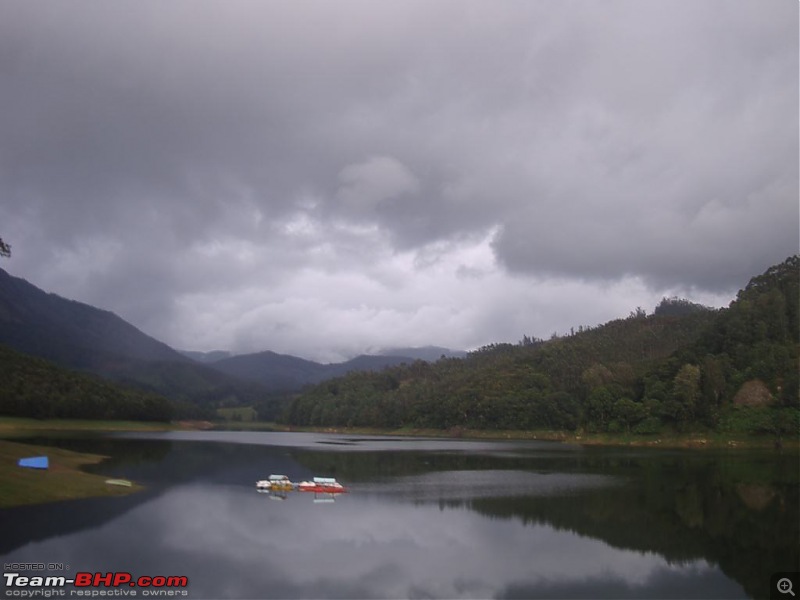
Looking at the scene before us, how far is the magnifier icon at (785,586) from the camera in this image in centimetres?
2627

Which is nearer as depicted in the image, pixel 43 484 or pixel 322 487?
pixel 43 484

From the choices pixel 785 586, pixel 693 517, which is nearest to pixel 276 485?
pixel 693 517

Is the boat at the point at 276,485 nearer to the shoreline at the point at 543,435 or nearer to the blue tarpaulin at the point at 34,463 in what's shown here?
→ the blue tarpaulin at the point at 34,463

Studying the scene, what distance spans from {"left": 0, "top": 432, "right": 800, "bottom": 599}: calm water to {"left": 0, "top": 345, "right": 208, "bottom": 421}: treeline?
2822 inches

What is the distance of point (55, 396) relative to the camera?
130750 millimetres

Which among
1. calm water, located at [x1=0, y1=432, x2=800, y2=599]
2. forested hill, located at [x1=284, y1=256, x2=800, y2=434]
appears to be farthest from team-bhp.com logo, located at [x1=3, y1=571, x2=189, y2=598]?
forested hill, located at [x1=284, y1=256, x2=800, y2=434]

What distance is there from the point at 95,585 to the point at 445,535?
63.8 ft

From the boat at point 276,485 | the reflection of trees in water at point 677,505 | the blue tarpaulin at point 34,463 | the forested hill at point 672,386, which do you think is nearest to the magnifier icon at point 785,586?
the reflection of trees in water at point 677,505

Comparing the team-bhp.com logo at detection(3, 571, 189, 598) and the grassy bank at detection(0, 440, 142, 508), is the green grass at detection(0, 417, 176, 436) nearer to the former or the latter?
the grassy bank at detection(0, 440, 142, 508)

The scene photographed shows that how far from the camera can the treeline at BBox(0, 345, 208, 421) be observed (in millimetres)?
122688

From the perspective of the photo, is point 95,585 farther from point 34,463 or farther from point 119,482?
point 34,463

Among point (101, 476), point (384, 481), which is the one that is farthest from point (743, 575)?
point (101, 476)

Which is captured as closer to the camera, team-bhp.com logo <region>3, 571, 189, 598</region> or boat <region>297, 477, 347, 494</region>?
team-bhp.com logo <region>3, 571, 189, 598</region>

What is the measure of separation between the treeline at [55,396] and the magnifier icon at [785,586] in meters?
128
